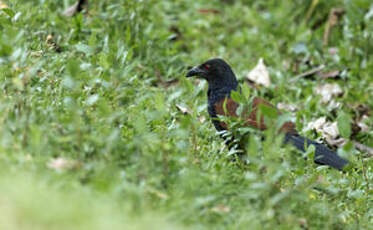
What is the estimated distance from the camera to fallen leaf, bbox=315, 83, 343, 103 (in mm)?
6732

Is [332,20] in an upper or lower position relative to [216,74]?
lower

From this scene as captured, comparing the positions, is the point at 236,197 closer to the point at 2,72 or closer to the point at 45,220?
the point at 45,220

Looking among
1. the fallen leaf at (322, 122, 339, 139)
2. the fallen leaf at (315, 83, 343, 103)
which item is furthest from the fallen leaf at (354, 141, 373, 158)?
the fallen leaf at (315, 83, 343, 103)

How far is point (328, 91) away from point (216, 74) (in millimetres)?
1918

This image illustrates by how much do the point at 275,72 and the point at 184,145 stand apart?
390 centimetres

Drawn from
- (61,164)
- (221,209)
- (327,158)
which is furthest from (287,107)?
(61,164)

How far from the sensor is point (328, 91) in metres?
6.86

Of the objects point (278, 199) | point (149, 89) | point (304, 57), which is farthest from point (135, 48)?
point (278, 199)

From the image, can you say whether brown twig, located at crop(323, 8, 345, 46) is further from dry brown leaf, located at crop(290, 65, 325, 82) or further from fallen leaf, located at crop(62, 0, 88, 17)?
fallen leaf, located at crop(62, 0, 88, 17)

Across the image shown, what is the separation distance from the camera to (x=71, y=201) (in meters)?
2.74

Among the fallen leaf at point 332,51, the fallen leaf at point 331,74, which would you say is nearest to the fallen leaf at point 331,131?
the fallen leaf at point 331,74

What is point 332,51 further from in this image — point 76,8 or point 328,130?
point 76,8

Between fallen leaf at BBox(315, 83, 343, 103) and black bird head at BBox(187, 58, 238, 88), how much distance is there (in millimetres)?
1628

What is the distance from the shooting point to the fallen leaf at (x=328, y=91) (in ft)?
22.1
